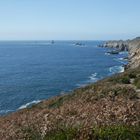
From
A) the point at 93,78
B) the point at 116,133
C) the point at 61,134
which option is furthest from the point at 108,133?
the point at 93,78

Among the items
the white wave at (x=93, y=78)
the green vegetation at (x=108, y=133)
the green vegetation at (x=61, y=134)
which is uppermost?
the green vegetation at (x=108, y=133)

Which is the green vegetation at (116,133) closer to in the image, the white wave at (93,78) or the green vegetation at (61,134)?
the green vegetation at (61,134)

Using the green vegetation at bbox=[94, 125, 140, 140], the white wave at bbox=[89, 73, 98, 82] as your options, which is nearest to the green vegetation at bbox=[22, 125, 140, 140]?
the green vegetation at bbox=[94, 125, 140, 140]

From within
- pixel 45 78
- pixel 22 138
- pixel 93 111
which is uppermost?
pixel 93 111

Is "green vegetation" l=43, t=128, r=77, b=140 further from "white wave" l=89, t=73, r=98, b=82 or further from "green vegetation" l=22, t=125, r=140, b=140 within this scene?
"white wave" l=89, t=73, r=98, b=82

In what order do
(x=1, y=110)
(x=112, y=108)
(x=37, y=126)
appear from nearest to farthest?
(x=112, y=108), (x=37, y=126), (x=1, y=110)

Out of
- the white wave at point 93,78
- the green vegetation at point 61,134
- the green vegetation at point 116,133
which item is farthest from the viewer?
the white wave at point 93,78

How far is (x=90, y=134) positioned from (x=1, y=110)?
5002cm

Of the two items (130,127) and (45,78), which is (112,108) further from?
(45,78)

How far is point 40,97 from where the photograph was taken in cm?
6438

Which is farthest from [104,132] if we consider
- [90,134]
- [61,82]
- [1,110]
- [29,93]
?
[61,82]

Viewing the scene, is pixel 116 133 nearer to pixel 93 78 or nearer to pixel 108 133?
pixel 108 133

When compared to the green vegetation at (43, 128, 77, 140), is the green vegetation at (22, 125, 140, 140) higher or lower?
higher

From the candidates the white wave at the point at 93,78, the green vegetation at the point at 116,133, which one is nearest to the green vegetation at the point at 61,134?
the green vegetation at the point at 116,133
